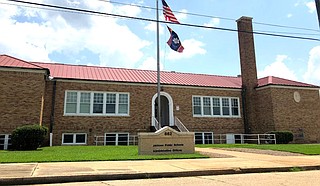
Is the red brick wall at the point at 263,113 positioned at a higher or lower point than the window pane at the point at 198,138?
higher

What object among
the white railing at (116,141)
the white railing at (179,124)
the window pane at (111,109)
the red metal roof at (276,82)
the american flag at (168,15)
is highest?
the american flag at (168,15)

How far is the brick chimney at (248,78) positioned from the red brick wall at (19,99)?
59.2ft

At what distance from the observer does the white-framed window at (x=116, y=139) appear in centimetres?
2179

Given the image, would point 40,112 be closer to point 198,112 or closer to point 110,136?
point 110,136

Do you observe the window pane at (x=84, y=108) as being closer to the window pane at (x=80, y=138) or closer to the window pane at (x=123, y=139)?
the window pane at (x=80, y=138)

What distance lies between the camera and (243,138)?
26016 millimetres

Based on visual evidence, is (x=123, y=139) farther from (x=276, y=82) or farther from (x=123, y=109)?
(x=276, y=82)

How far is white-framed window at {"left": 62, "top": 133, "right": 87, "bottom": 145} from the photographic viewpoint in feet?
67.9

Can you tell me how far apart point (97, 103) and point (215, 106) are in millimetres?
10767

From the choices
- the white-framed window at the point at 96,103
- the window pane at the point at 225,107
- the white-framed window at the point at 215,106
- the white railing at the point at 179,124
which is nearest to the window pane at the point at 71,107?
the white-framed window at the point at 96,103

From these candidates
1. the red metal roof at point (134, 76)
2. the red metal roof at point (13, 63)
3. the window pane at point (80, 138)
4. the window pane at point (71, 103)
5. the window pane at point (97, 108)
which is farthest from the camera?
the red metal roof at point (134, 76)

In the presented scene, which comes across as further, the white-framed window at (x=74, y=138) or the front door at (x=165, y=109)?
the front door at (x=165, y=109)

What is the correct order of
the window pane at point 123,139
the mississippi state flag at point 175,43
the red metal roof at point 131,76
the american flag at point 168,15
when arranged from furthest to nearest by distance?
the red metal roof at point 131,76, the window pane at point 123,139, the mississippi state flag at point 175,43, the american flag at point 168,15

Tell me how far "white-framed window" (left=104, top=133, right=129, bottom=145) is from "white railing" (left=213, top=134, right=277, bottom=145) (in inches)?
318
